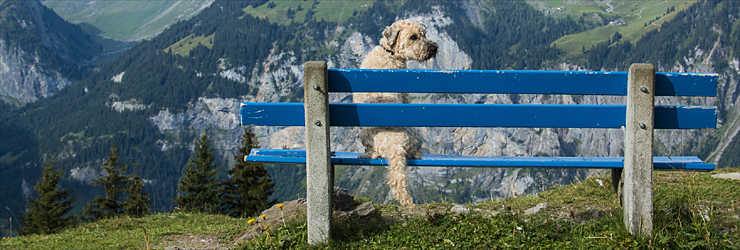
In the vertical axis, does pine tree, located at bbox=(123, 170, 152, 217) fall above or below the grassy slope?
below

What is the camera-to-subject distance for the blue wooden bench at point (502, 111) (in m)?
5.46

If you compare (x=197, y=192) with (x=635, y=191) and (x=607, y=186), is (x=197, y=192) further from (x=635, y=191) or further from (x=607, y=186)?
(x=635, y=191)

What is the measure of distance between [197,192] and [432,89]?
46.3m

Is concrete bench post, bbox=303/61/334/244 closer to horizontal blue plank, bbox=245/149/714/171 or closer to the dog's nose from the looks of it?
horizontal blue plank, bbox=245/149/714/171

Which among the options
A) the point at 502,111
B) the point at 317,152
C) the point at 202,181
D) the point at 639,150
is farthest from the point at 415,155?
the point at 202,181

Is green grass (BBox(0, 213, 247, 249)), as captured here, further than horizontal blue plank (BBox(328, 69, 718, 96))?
Yes

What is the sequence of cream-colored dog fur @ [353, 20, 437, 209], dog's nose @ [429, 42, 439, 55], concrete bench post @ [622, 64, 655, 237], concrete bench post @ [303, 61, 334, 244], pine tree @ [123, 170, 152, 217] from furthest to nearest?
pine tree @ [123, 170, 152, 217] < dog's nose @ [429, 42, 439, 55] < cream-colored dog fur @ [353, 20, 437, 209] < concrete bench post @ [303, 61, 334, 244] < concrete bench post @ [622, 64, 655, 237]

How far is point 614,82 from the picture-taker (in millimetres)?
5555

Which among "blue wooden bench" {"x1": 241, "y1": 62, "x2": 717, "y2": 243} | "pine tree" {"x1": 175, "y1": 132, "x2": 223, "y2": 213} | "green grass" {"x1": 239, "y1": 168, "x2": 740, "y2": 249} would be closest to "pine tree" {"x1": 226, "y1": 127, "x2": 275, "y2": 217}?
"pine tree" {"x1": 175, "y1": 132, "x2": 223, "y2": 213}

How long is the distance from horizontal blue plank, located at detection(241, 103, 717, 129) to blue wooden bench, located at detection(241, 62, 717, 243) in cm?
1

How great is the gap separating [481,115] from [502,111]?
217 millimetres

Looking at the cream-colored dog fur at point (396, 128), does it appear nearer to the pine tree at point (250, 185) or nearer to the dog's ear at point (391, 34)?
the dog's ear at point (391, 34)

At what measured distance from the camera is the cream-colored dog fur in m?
7.05

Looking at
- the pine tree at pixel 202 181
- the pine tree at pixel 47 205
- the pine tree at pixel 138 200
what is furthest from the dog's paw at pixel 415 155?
the pine tree at pixel 47 205
